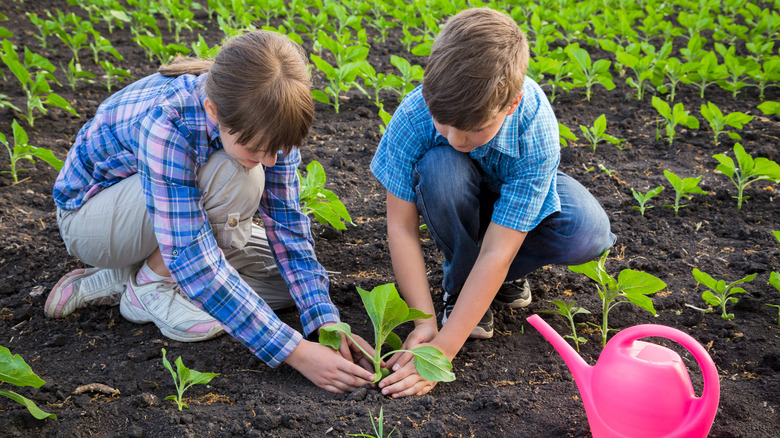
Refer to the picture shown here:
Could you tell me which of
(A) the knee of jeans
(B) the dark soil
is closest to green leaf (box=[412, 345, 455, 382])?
(B) the dark soil

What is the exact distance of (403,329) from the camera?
2.20m

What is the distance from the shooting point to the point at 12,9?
5297mm

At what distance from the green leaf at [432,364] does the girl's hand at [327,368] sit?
0.19 meters

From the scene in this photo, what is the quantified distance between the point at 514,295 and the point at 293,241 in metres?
0.77

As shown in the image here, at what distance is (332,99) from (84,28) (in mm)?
1910

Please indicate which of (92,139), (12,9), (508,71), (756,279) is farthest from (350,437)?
(12,9)

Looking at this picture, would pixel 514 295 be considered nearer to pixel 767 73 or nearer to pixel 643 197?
pixel 643 197

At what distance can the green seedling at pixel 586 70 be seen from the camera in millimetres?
3979

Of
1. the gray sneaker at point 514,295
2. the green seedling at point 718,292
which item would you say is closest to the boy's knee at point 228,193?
the gray sneaker at point 514,295

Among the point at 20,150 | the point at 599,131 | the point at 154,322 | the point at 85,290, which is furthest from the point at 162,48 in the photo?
the point at 599,131

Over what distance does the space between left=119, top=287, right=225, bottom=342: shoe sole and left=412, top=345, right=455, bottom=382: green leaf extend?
73 cm

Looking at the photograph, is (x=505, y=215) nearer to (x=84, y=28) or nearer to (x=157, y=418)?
(x=157, y=418)

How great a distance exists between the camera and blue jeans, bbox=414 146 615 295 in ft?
6.37

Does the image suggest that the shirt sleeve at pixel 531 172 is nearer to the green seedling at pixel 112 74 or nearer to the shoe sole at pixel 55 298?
the shoe sole at pixel 55 298
